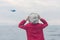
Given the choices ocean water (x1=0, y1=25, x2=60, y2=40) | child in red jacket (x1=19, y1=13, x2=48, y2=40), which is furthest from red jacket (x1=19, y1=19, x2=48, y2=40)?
ocean water (x1=0, y1=25, x2=60, y2=40)

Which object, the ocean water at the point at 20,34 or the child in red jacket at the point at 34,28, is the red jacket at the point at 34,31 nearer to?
the child in red jacket at the point at 34,28

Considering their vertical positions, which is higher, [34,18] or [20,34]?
[20,34]

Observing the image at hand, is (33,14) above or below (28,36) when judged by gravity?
above

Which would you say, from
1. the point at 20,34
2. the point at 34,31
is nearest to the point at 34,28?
the point at 34,31

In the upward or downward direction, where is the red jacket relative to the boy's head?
downward

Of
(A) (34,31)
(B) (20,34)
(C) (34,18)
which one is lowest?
(A) (34,31)

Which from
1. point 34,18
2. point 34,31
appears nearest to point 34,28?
point 34,31

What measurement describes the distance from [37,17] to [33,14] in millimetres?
102

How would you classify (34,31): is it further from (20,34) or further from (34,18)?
(20,34)

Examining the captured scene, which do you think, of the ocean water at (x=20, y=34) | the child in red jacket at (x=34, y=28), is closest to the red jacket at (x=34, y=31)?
the child in red jacket at (x=34, y=28)

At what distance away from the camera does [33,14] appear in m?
7.00

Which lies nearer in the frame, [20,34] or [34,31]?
[34,31]

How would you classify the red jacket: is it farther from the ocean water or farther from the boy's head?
the ocean water

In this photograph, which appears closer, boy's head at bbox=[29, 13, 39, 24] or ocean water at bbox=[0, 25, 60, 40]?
boy's head at bbox=[29, 13, 39, 24]
